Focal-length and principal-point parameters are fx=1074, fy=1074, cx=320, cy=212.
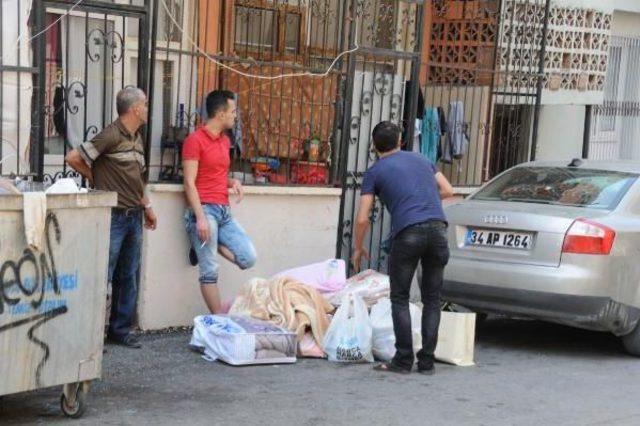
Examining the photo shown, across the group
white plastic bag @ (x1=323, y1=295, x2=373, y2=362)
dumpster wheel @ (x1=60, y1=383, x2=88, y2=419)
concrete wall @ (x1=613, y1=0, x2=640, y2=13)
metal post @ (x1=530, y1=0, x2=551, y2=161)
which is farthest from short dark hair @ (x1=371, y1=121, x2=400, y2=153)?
concrete wall @ (x1=613, y1=0, x2=640, y2=13)

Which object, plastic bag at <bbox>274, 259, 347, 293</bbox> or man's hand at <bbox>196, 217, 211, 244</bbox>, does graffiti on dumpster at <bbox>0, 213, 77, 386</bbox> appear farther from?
plastic bag at <bbox>274, 259, 347, 293</bbox>

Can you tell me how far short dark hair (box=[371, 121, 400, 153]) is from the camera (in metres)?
7.23

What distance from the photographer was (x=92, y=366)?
5.70 metres

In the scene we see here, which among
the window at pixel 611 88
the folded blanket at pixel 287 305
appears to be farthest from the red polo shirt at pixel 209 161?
the window at pixel 611 88

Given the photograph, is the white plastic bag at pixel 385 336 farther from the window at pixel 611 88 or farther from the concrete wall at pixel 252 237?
the window at pixel 611 88

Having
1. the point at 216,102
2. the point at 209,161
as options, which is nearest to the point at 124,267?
the point at 209,161

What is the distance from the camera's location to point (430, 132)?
1074 centimetres

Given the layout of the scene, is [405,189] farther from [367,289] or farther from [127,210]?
[127,210]

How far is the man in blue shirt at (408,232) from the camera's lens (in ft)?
23.3

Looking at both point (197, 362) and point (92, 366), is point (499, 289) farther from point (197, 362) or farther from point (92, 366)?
point (92, 366)

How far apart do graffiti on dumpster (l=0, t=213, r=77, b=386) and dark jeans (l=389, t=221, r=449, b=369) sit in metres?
2.38

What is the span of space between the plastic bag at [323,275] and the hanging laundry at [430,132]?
107 inches

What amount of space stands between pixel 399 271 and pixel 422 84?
4445mm

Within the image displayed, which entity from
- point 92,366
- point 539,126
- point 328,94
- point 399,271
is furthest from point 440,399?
point 539,126
